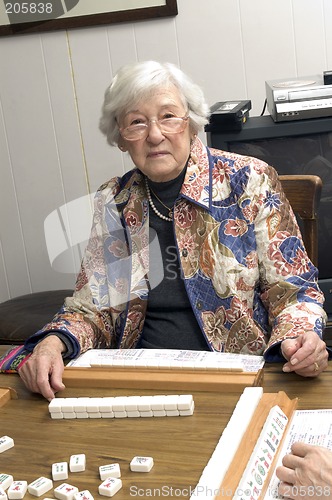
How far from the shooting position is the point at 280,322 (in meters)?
1.73

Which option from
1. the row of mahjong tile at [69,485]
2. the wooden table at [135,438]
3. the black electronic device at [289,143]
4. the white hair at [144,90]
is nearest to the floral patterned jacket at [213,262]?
the white hair at [144,90]

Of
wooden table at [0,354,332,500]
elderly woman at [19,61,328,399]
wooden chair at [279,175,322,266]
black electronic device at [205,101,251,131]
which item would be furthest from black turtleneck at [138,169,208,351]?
black electronic device at [205,101,251,131]

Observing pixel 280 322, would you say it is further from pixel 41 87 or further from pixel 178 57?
pixel 41 87

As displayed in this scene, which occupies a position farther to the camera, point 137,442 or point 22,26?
point 22,26

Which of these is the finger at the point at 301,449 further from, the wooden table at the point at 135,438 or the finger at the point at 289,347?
the finger at the point at 289,347

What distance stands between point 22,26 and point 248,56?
1.02 meters

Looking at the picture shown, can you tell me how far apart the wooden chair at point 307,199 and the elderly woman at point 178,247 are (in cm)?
16

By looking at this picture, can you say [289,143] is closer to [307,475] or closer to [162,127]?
[162,127]

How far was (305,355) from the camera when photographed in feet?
4.96

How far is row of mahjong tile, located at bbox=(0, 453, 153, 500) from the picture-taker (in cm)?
118

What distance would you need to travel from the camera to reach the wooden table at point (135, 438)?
1.21 m

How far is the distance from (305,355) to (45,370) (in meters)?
0.53

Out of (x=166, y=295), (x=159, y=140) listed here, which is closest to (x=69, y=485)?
(x=166, y=295)

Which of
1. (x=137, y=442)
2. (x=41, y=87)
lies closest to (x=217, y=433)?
(x=137, y=442)
